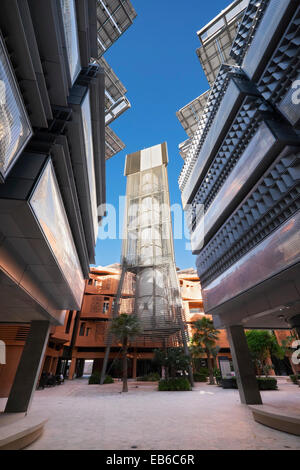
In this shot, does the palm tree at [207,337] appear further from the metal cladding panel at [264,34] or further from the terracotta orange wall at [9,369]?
the metal cladding panel at [264,34]

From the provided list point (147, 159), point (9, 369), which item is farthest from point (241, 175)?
point (147, 159)

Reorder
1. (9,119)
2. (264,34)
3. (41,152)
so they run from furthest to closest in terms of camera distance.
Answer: (264,34) < (41,152) < (9,119)

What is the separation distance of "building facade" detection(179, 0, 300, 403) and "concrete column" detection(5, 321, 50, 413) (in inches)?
346

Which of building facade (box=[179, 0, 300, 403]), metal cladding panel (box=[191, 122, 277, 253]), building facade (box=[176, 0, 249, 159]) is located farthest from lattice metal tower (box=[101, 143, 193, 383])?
building facade (box=[176, 0, 249, 159])

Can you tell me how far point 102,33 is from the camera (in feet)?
58.4

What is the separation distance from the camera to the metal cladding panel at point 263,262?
5207 millimetres

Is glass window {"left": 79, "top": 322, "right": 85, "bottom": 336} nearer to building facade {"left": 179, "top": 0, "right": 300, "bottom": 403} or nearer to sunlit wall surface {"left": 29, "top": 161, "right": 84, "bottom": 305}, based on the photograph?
building facade {"left": 179, "top": 0, "right": 300, "bottom": 403}

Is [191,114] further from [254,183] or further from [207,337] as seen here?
[207,337]

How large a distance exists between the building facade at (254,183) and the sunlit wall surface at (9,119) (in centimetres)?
661

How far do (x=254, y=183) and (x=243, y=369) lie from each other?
981 centimetres

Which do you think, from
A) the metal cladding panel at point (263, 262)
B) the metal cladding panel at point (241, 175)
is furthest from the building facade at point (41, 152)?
the metal cladding panel at point (263, 262)

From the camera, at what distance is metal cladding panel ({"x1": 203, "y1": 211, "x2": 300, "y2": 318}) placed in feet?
17.1

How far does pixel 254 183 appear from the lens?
748cm
